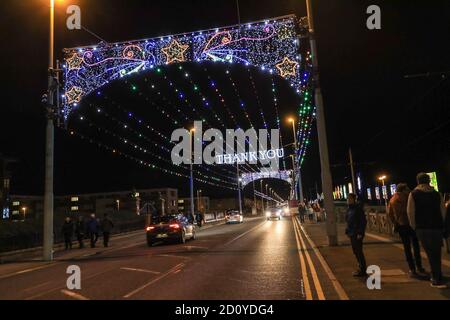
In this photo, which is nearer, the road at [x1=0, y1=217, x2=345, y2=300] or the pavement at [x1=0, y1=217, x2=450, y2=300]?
the pavement at [x1=0, y1=217, x2=450, y2=300]

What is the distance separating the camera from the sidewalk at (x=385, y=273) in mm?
7738

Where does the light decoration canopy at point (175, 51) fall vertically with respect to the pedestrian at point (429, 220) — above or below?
above

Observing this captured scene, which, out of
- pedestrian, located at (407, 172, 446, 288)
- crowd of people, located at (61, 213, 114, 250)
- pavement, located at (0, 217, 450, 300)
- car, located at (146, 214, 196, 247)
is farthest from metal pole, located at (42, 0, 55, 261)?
pedestrian, located at (407, 172, 446, 288)

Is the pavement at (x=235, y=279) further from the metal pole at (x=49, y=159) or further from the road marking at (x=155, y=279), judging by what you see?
the metal pole at (x=49, y=159)

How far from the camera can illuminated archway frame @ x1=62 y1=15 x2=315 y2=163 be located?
19438 mm

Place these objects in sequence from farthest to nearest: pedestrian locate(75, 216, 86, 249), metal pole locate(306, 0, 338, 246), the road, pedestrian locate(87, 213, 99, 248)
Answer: pedestrian locate(75, 216, 86, 249) → pedestrian locate(87, 213, 99, 248) → metal pole locate(306, 0, 338, 246) → the road

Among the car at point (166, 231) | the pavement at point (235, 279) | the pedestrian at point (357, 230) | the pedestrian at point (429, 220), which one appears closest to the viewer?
the pedestrian at point (429, 220)

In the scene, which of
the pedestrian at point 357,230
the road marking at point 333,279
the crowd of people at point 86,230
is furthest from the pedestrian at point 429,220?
the crowd of people at point 86,230

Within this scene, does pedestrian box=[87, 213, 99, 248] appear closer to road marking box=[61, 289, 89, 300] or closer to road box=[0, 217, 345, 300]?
road box=[0, 217, 345, 300]

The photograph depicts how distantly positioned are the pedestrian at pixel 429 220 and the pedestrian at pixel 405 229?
1302mm

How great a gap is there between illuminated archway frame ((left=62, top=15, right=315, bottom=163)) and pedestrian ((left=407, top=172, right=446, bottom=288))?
1077 cm

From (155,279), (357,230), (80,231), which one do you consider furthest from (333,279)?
(80,231)
